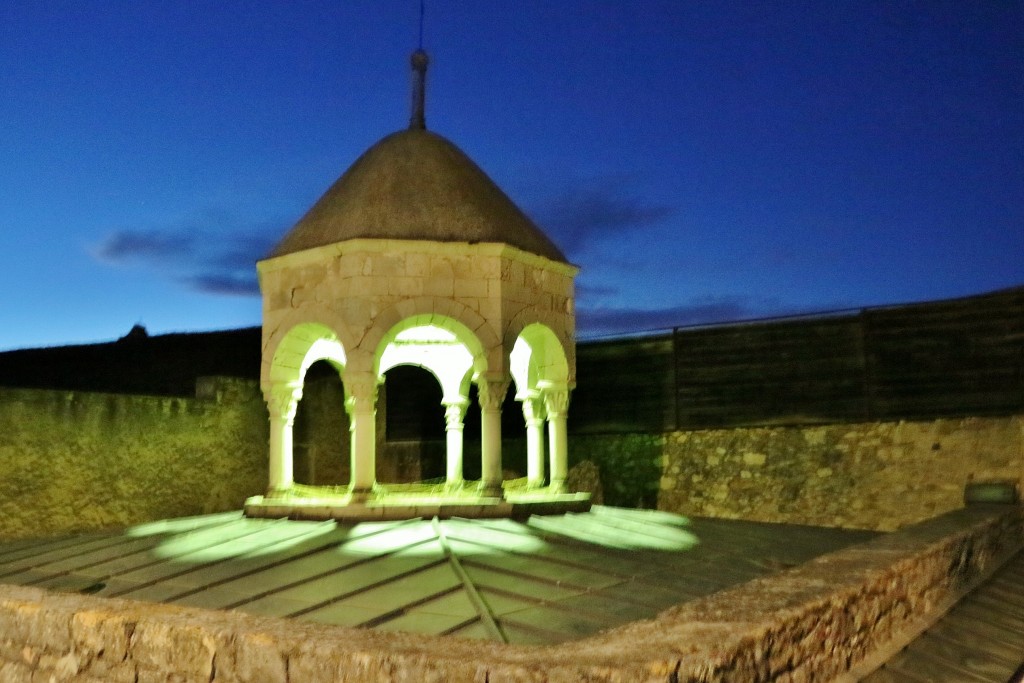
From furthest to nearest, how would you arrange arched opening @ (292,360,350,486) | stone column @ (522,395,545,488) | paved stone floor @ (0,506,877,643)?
arched opening @ (292,360,350,486)
stone column @ (522,395,545,488)
paved stone floor @ (0,506,877,643)

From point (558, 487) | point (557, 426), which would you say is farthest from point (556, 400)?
point (558, 487)

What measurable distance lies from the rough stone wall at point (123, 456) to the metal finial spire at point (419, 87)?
5.66m

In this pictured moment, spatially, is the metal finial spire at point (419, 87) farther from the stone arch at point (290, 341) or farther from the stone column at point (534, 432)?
the stone column at point (534, 432)

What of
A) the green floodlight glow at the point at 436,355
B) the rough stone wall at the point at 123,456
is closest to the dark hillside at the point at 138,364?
the rough stone wall at the point at 123,456

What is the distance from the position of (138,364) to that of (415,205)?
12.4 meters

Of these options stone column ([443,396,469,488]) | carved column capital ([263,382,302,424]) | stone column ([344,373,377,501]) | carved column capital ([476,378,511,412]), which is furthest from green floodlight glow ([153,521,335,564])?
stone column ([443,396,469,488])

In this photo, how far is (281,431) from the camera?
8.41 meters

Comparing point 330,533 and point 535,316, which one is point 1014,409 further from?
point 330,533

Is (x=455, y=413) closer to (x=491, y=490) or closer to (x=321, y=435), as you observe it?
(x=491, y=490)

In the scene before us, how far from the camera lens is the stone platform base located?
730 centimetres

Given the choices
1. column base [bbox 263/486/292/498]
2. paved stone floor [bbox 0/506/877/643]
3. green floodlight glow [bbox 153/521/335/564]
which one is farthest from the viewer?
column base [bbox 263/486/292/498]

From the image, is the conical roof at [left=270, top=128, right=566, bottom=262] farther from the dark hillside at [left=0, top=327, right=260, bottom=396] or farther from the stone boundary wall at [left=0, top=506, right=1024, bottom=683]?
the dark hillside at [left=0, top=327, right=260, bottom=396]

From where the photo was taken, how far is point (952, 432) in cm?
1105

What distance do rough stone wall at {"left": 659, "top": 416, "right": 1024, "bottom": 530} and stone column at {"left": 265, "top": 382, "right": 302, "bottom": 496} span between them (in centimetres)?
648
